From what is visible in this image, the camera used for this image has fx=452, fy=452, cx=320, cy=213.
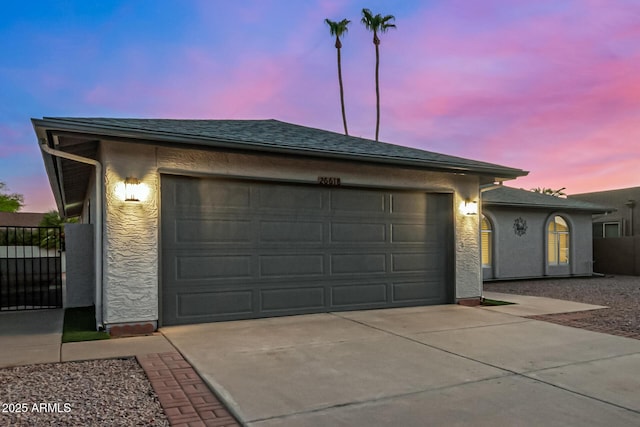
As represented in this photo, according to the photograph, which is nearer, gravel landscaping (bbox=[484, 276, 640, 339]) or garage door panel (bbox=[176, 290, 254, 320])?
garage door panel (bbox=[176, 290, 254, 320])

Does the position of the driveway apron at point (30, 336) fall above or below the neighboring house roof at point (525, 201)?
below

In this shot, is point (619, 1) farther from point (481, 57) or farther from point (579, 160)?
point (579, 160)

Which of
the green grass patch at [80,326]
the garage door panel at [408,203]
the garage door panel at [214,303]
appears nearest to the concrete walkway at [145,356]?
the green grass patch at [80,326]

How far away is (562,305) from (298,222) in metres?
5.89

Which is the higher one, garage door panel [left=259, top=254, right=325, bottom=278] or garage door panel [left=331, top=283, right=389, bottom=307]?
garage door panel [left=259, top=254, right=325, bottom=278]

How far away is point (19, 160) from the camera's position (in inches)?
1254

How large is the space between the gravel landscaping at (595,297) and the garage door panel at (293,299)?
12.7 feet

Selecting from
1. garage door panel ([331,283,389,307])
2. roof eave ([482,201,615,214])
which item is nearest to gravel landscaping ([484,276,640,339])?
roof eave ([482,201,615,214])

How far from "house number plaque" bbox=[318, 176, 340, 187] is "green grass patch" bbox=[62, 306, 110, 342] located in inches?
160

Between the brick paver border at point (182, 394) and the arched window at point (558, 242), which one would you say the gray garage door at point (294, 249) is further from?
the arched window at point (558, 242)

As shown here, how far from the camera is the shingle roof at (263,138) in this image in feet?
19.9

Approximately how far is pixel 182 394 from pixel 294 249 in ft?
13.1

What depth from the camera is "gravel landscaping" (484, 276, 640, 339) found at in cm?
729

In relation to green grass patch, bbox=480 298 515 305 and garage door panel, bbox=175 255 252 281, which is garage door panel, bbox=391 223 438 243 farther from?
garage door panel, bbox=175 255 252 281
